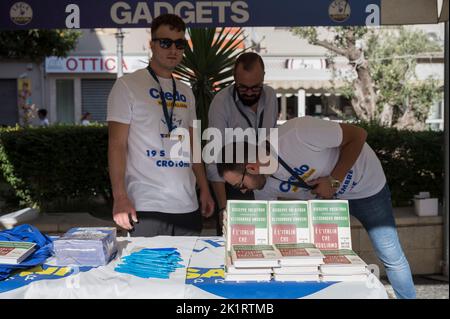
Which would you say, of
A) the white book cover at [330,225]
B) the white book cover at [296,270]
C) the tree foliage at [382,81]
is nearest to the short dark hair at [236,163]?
the white book cover at [330,225]

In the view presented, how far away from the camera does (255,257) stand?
1739 mm

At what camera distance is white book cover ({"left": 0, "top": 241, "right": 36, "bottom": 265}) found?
5.93 ft

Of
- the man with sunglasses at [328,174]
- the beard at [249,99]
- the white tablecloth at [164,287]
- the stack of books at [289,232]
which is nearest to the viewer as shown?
the white tablecloth at [164,287]

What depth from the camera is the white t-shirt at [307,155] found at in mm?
2582

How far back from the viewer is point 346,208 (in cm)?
A: 198

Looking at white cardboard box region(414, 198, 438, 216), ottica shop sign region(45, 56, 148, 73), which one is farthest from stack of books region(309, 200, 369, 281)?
ottica shop sign region(45, 56, 148, 73)

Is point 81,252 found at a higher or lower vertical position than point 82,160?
lower

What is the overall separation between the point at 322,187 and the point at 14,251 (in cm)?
149

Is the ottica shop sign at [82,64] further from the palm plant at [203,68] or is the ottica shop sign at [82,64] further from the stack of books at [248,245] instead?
the stack of books at [248,245]

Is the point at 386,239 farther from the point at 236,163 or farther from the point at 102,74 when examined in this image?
the point at 102,74

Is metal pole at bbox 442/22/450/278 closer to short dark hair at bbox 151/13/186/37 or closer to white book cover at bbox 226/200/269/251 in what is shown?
short dark hair at bbox 151/13/186/37

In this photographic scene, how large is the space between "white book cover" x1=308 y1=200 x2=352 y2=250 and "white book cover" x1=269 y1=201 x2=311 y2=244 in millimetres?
26

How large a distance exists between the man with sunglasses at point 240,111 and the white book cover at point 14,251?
127 cm

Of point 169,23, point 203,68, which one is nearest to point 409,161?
point 203,68
